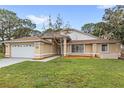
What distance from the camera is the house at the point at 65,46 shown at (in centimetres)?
2317

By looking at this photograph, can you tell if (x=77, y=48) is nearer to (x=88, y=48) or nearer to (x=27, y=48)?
(x=88, y=48)

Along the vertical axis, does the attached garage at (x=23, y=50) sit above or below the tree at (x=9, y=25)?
below

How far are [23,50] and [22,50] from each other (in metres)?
0.14

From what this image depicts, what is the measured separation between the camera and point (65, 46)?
27125 mm

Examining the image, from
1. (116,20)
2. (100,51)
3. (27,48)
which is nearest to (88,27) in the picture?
(100,51)

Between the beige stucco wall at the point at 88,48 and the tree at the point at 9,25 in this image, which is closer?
the beige stucco wall at the point at 88,48

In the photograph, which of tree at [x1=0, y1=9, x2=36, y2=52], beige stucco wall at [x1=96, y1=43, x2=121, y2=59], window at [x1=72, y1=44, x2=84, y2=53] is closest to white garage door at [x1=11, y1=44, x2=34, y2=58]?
window at [x1=72, y1=44, x2=84, y2=53]

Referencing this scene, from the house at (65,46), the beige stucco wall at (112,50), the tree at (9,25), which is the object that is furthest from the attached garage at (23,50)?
the tree at (9,25)

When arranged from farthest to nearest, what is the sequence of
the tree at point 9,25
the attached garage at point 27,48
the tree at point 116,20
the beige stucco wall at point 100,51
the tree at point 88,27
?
the tree at point 88,27 → the tree at point 9,25 → the beige stucco wall at point 100,51 → the tree at point 116,20 → the attached garage at point 27,48

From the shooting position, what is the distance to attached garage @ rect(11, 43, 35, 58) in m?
22.9

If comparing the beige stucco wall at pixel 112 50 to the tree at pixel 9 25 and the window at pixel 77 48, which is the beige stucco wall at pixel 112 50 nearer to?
the window at pixel 77 48
